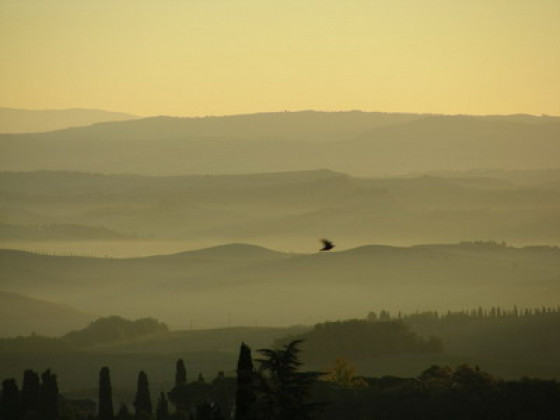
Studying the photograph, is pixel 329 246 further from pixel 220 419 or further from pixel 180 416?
pixel 180 416

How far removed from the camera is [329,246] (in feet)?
402

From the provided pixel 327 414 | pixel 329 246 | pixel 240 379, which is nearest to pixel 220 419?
pixel 240 379

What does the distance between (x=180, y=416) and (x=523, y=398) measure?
1456 inches

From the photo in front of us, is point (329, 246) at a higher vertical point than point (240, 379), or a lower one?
higher

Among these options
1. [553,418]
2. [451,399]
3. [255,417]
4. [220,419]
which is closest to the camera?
[255,417]

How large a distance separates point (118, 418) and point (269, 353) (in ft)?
309

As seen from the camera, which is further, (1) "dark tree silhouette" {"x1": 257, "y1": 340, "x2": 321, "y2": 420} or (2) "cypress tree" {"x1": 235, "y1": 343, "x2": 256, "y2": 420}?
(2) "cypress tree" {"x1": 235, "y1": 343, "x2": 256, "y2": 420}

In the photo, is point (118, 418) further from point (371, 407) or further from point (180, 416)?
point (371, 407)

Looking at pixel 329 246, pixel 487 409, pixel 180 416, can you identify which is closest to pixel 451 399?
pixel 487 409

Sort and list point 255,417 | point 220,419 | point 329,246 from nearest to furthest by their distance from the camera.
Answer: point 255,417 < point 220,419 < point 329,246

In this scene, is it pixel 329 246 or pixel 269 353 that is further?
pixel 329 246

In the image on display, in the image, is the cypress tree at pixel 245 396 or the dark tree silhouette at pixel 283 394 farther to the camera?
the cypress tree at pixel 245 396

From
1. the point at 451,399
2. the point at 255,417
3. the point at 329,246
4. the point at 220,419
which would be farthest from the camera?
the point at 451,399

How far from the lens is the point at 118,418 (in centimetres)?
19838
